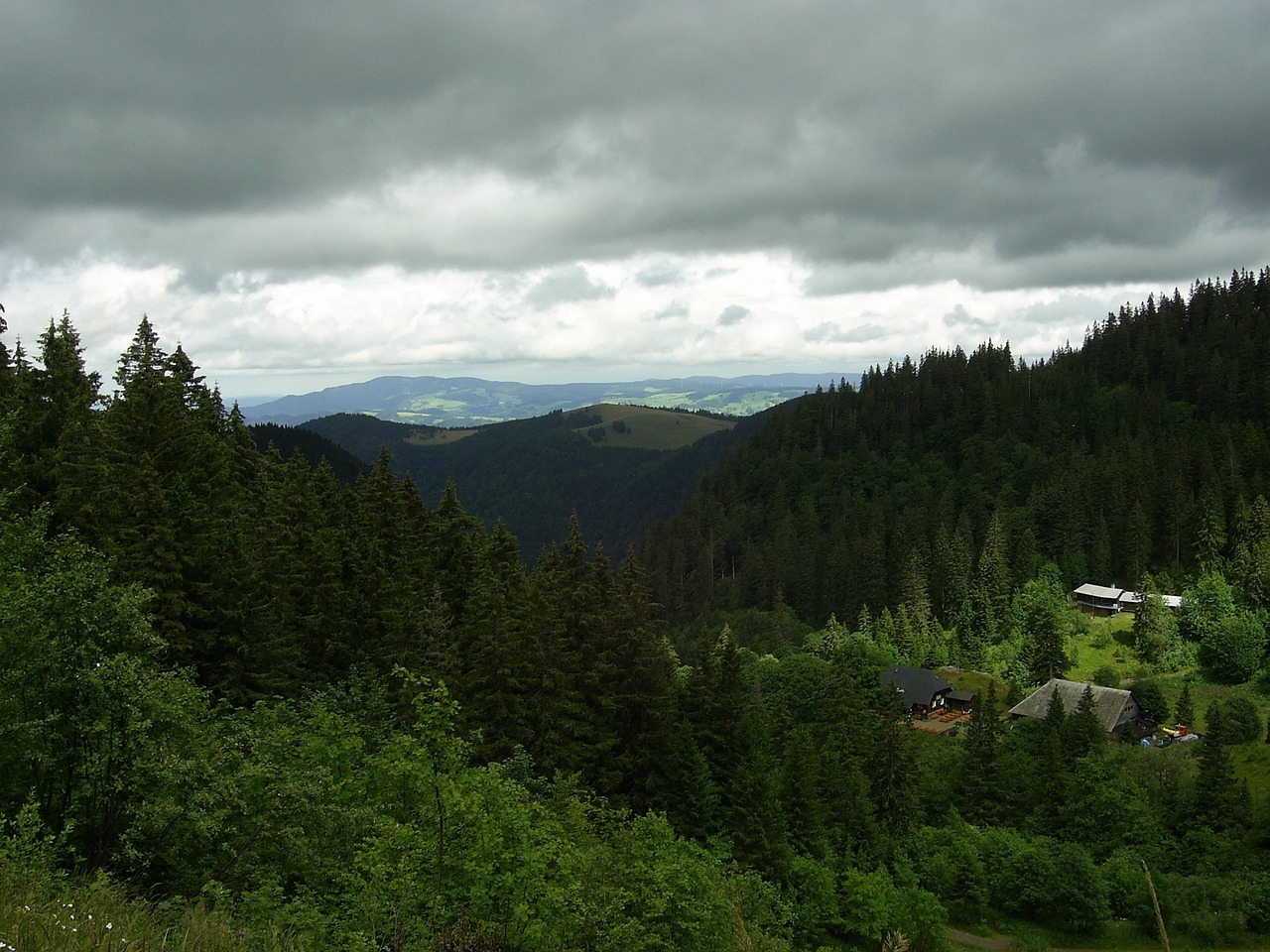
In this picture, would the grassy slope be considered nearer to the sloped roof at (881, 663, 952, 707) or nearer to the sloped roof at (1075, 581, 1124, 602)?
the sloped roof at (1075, 581, 1124, 602)

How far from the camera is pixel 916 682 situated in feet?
260

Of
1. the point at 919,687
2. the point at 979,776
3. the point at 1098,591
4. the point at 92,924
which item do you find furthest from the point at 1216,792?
the point at 92,924

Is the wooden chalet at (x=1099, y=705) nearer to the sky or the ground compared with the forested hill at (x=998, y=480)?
nearer to the ground

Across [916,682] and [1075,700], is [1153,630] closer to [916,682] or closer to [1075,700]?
[1075,700]

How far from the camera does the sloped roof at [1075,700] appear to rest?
213 feet

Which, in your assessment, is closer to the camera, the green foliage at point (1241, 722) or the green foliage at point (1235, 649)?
Result: the green foliage at point (1241, 722)

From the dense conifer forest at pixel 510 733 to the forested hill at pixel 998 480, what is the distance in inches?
55.4

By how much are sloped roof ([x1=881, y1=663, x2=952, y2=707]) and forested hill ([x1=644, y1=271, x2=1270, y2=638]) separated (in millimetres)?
14179

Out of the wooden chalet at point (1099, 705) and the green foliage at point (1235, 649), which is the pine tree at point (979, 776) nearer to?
the wooden chalet at point (1099, 705)

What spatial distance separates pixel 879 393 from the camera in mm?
162750

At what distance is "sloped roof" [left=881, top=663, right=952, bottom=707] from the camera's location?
252 ft

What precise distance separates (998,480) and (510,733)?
112 meters

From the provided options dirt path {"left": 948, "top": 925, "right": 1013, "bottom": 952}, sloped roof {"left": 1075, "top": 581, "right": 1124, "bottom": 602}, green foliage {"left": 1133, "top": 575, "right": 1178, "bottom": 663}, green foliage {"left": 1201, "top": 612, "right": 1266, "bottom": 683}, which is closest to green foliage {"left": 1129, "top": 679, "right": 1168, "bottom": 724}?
green foliage {"left": 1201, "top": 612, "right": 1266, "bottom": 683}

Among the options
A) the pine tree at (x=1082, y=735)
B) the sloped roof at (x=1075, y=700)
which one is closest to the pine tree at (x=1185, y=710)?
the sloped roof at (x=1075, y=700)
